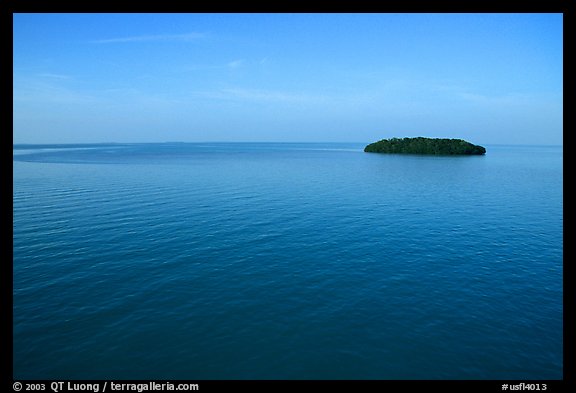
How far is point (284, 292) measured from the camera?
1086 inches

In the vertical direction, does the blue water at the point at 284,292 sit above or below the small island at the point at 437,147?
below

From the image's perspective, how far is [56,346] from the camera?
21.0 meters

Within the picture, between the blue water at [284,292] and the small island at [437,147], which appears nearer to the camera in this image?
the blue water at [284,292]

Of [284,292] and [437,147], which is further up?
[437,147]

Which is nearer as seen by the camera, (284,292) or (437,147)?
(284,292)

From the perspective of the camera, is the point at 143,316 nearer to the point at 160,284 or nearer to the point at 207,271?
the point at 160,284

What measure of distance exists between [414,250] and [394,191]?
35700mm

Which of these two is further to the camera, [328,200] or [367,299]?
[328,200]

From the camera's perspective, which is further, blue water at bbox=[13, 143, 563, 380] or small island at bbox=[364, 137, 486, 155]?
small island at bbox=[364, 137, 486, 155]

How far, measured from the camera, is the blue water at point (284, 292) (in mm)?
20141

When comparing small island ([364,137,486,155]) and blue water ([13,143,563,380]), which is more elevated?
small island ([364,137,486,155])

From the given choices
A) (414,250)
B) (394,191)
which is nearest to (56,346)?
(414,250)

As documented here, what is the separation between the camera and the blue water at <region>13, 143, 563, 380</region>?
66.1 feet
